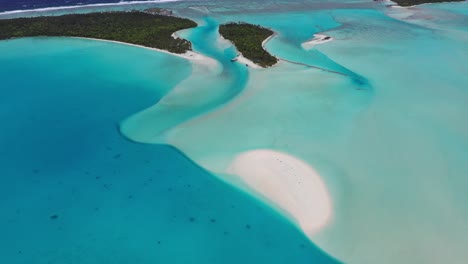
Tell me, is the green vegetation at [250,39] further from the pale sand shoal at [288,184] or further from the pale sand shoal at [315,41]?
the pale sand shoal at [288,184]

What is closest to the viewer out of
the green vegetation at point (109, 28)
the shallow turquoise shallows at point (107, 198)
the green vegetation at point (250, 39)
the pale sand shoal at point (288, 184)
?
the shallow turquoise shallows at point (107, 198)

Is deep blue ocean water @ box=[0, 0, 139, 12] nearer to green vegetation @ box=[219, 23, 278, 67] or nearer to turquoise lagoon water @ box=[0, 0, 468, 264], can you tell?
turquoise lagoon water @ box=[0, 0, 468, 264]

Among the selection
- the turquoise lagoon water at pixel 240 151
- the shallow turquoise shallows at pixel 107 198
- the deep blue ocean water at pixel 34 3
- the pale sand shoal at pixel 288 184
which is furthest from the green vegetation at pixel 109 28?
the pale sand shoal at pixel 288 184

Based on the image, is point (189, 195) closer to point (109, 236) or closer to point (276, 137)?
point (109, 236)

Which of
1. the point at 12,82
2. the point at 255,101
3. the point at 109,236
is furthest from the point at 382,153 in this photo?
the point at 12,82

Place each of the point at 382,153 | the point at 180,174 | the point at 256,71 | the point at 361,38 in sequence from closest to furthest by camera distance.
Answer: the point at 180,174, the point at 382,153, the point at 256,71, the point at 361,38

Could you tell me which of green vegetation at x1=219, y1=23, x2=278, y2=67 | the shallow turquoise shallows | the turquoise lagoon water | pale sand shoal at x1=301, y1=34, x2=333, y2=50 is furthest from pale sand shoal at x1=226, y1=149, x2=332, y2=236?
pale sand shoal at x1=301, y1=34, x2=333, y2=50
